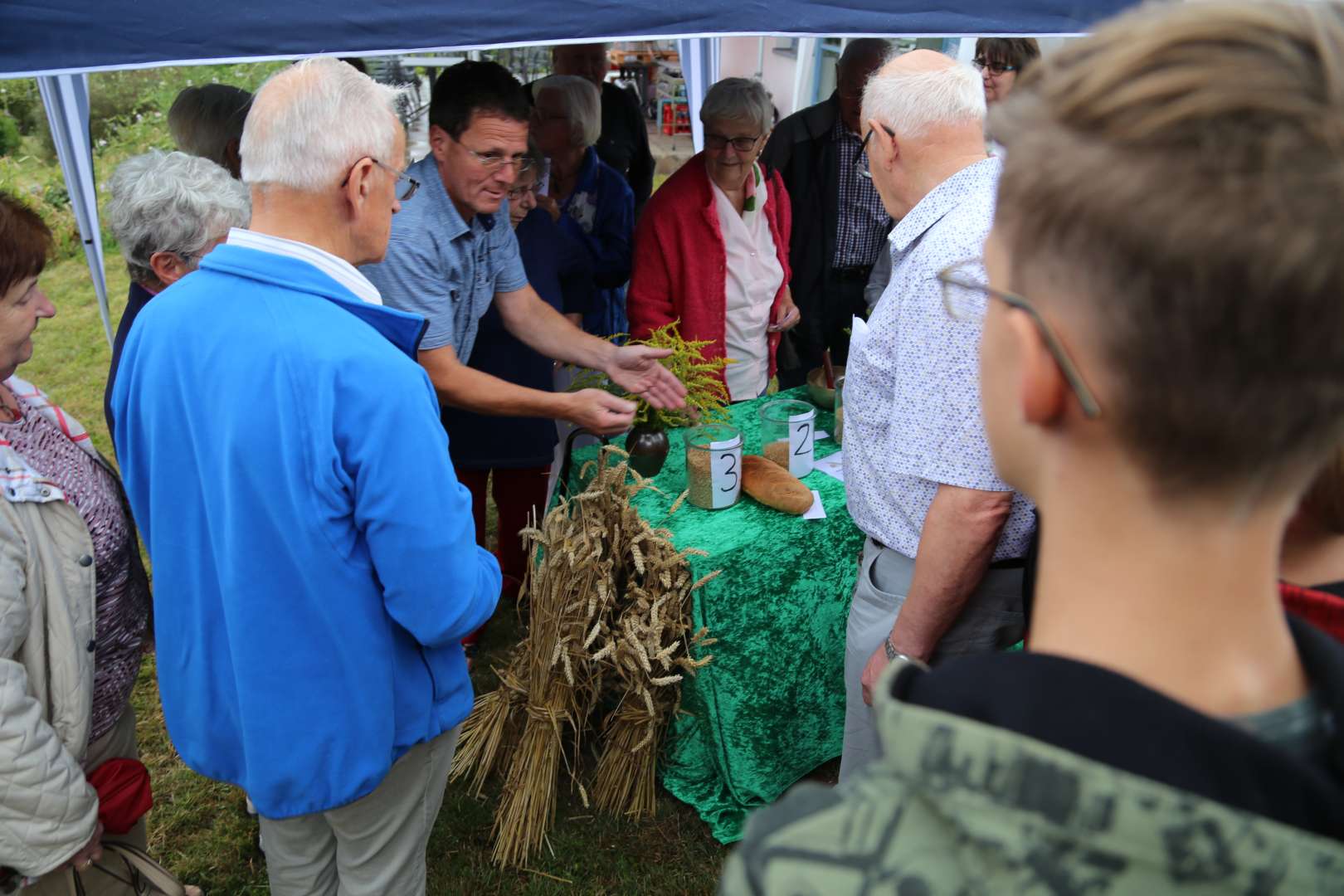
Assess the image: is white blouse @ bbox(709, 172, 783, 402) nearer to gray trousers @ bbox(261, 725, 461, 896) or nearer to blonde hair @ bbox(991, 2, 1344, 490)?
gray trousers @ bbox(261, 725, 461, 896)

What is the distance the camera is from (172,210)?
85.7 inches

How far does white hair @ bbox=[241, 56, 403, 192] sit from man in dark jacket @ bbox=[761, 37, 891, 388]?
255cm

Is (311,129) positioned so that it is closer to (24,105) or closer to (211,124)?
(211,124)

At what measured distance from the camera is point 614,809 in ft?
9.07

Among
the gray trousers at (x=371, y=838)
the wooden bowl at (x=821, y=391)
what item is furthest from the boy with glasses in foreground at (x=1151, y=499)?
the wooden bowl at (x=821, y=391)

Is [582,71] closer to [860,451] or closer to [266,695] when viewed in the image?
[860,451]

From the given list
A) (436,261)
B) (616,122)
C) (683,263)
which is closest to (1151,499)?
(436,261)

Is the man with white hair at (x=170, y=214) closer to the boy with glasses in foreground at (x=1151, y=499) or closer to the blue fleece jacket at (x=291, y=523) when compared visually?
the blue fleece jacket at (x=291, y=523)

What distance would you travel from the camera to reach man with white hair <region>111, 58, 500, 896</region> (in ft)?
4.89

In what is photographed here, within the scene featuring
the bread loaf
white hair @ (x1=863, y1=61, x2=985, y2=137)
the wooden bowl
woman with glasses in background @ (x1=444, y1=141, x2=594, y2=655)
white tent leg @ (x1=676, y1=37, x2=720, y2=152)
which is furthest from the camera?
white tent leg @ (x1=676, y1=37, x2=720, y2=152)

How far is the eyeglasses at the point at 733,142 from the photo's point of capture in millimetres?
3406

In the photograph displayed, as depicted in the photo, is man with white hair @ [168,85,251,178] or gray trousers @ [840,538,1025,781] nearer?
gray trousers @ [840,538,1025,781]

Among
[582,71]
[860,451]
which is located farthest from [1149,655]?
[582,71]

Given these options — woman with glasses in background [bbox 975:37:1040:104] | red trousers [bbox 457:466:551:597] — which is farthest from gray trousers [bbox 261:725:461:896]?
woman with glasses in background [bbox 975:37:1040:104]
